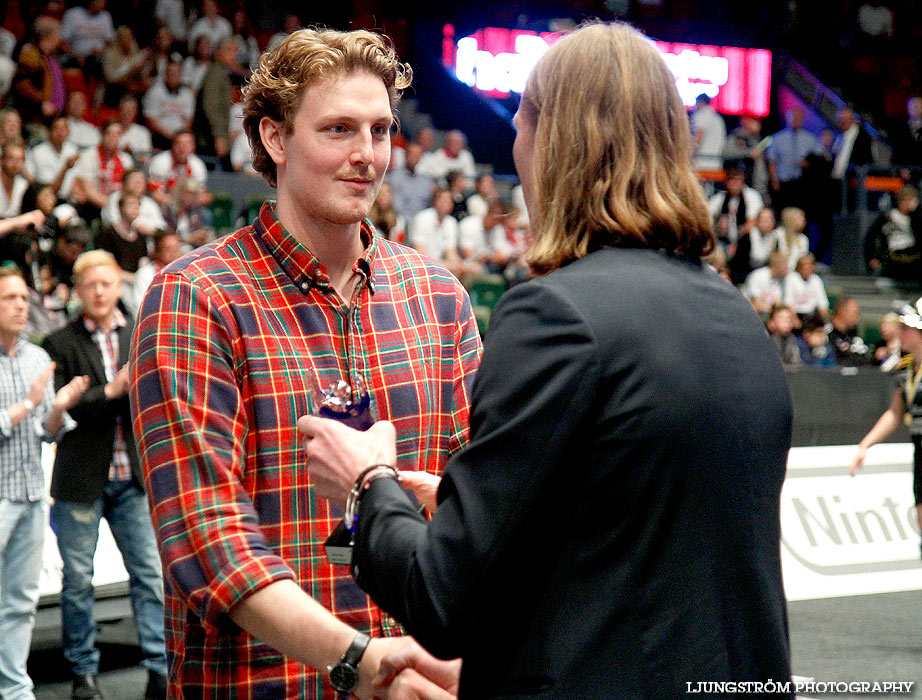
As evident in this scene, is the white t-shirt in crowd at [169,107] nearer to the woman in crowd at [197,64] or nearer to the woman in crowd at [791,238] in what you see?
the woman in crowd at [197,64]

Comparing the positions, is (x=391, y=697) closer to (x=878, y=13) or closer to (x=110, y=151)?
(x=110, y=151)

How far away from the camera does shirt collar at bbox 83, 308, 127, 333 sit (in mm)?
5820

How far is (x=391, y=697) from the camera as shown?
1.68 meters

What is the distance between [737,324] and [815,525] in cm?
694

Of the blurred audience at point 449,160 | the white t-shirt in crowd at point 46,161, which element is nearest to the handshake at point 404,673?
the white t-shirt in crowd at point 46,161

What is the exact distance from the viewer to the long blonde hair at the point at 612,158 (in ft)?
4.96

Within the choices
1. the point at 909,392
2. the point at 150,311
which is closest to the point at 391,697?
the point at 150,311

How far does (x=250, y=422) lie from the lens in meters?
1.88

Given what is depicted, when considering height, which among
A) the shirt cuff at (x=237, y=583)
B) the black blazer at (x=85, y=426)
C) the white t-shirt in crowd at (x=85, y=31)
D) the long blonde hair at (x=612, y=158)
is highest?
the white t-shirt in crowd at (x=85, y=31)

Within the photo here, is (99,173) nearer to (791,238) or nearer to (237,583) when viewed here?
(791,238)

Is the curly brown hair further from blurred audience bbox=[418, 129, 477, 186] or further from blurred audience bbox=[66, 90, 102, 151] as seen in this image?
blurred audience bbox=[418, 129, 477, 186]

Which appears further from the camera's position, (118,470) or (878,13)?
(878,13)

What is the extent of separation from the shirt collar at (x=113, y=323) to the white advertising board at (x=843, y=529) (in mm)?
4569

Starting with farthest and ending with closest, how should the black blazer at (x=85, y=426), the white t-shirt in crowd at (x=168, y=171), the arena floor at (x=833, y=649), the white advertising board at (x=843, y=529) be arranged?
the white t-shirt in crowd at (x=168, y=171), the white advertising board at (x=843, y=529), the arena floor at (x=833, y=649), the black blazer at (x=85, y=426)
